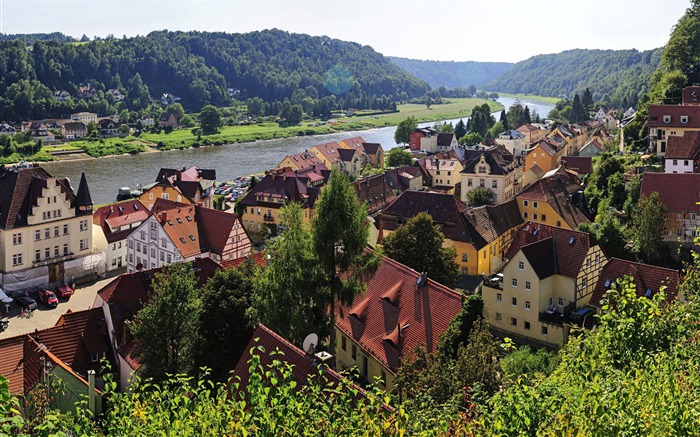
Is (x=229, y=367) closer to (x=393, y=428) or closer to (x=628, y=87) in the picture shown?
(x=393, y=428)

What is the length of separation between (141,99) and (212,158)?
206ft

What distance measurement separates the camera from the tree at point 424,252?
87.6 ft

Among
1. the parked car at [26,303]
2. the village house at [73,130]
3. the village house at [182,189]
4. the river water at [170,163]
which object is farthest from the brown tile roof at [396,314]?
the village house at [73,130]

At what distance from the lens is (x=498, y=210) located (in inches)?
1476

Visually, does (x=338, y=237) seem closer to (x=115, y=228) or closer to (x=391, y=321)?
(x=391, y=321)

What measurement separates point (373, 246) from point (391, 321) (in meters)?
14.2

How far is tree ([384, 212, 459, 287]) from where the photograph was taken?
87.6ft

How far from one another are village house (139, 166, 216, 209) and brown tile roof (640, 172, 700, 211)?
25.8m

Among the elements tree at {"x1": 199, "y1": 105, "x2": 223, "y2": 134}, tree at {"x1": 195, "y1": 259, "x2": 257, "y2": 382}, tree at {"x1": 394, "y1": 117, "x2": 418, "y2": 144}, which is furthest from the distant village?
tree at {"x1": 199, "y1": 105, "x2": 223, "y2": 134}

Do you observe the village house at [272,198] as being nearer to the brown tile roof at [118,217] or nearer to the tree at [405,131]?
the brown tile roof at [118,217]

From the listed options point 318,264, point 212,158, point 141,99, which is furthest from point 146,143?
point 318,264

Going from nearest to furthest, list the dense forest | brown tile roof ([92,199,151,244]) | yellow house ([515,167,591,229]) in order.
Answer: brown tile roof ([92,199,151,244]) → yellow house ([515,167,591,229]) → the dense forest

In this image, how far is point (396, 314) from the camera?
20.8 metres

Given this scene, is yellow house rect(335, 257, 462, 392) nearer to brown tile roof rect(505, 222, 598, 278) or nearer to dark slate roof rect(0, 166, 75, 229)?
brown tile roof rect(505, 222, 598, 278)
